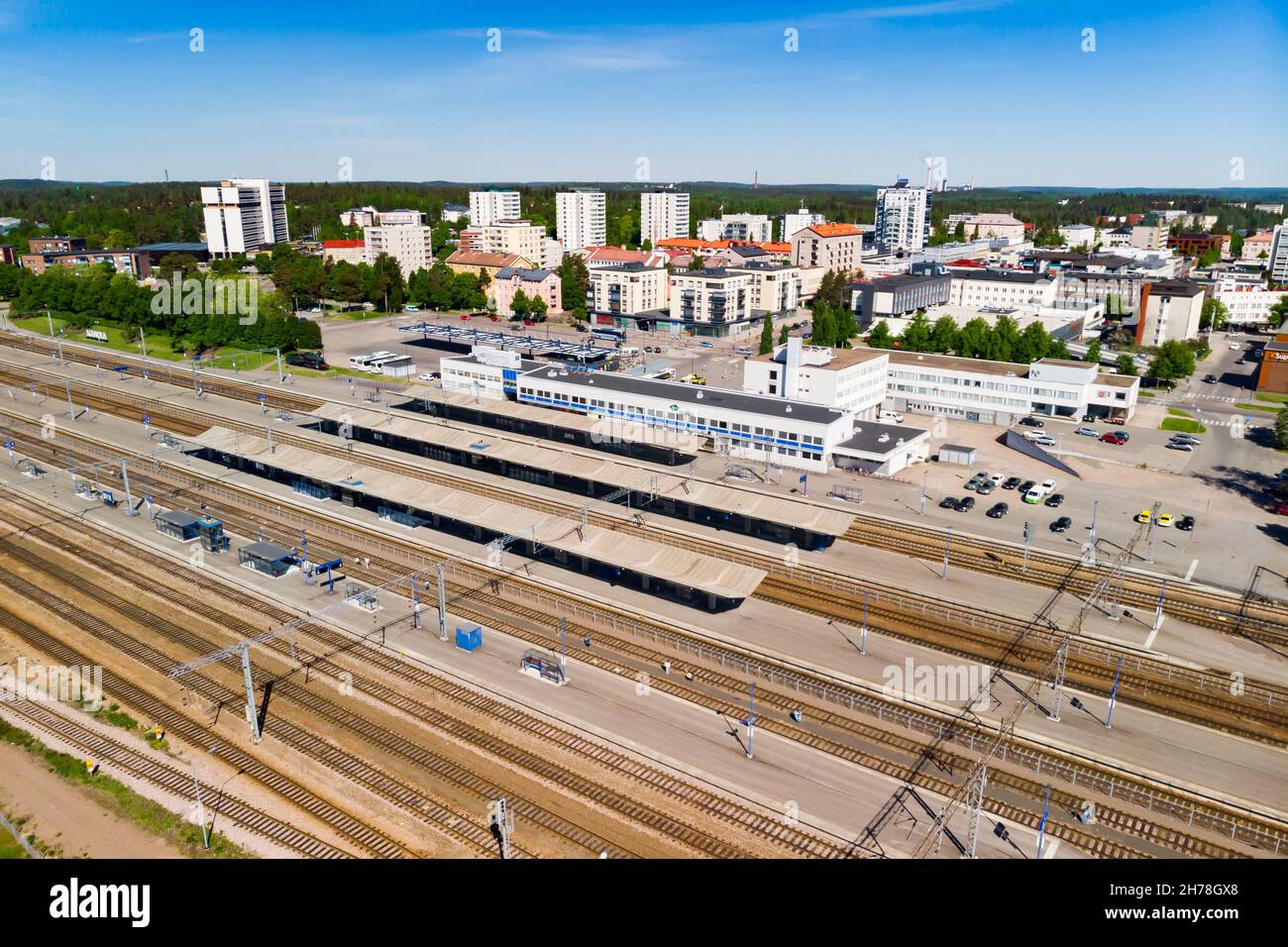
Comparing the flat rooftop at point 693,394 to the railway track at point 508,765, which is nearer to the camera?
the railway track at point 508,765

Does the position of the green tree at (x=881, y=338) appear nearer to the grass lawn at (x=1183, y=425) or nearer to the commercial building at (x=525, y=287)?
the grass lawn at (x=1183, y=425)

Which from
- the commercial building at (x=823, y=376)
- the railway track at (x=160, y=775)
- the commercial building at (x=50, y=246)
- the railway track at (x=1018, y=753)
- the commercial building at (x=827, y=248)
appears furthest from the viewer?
the commercial building at (x=50, y=246)

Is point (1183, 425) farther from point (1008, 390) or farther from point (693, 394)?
point (693, 394)

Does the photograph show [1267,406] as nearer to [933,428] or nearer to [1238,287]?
[933,428]

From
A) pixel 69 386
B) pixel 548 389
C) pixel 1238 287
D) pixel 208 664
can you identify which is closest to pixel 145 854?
pixel 208 664

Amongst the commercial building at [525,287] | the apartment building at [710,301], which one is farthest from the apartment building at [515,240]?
the apartment building at [710,301]

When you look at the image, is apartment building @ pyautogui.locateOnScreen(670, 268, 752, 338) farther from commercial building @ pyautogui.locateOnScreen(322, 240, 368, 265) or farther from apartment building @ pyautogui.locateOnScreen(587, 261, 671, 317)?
commercial building @ pyautogui.locateOnScreen(322, 240, 368, 265)

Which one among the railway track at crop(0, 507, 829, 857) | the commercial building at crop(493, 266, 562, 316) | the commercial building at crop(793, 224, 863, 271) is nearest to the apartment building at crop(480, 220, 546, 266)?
the commercial building at crop(493, 266, 562, 316)

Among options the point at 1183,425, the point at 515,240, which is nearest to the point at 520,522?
the point at 1183,425
